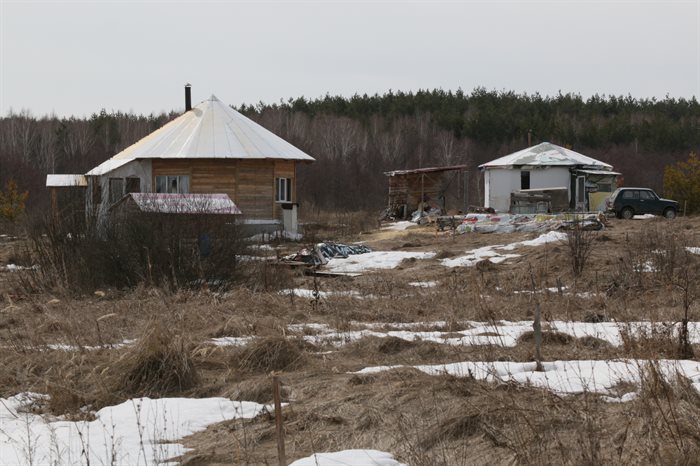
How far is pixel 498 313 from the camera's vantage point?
42.2ft

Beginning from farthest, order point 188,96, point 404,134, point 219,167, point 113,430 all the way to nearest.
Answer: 1. point 404,134
2. point 188,96
3. point 219,167
4. point 113,430

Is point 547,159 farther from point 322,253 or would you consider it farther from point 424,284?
point 424,284

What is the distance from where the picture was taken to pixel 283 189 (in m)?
35.3

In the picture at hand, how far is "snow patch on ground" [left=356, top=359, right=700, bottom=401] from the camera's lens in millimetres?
7352

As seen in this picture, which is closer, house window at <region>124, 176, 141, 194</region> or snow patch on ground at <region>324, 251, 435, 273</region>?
snow patch on ground at <region>324, 251, 435, 273</region>

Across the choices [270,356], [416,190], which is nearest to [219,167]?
[416,190]

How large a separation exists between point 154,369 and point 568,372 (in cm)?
371

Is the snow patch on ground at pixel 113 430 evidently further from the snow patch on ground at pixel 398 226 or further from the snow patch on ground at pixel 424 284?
the snow patch on ground at pixel 398 226

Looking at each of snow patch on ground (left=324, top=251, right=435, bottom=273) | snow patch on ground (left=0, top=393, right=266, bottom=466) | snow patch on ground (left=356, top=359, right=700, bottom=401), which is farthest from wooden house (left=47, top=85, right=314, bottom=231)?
snow patch on ground (left=0, top=393, right=266, bottom=466)

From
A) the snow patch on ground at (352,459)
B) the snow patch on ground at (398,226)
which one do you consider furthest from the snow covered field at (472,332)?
the snow patch on ground at (398,226)

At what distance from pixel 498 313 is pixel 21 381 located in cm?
669

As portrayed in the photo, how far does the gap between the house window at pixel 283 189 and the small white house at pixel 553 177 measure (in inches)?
473

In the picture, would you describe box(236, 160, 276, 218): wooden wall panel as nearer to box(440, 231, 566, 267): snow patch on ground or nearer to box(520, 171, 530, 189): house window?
box(440, 231, 566, 267): snow patch on ground

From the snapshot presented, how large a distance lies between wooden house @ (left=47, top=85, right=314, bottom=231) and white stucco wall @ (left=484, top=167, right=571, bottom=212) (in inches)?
503
